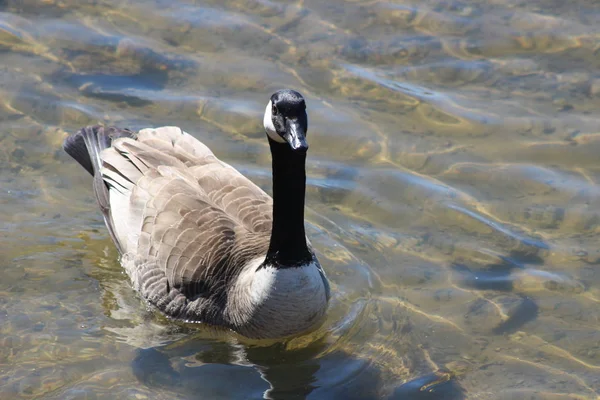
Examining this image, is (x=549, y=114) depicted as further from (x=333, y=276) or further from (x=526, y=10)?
(x=333, y=276)

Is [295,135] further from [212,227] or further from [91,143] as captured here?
[91,143]

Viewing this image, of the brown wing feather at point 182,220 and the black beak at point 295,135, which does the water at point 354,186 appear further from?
the black beak at point 295,135

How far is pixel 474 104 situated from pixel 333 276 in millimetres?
3311

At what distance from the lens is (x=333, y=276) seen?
25.7ft

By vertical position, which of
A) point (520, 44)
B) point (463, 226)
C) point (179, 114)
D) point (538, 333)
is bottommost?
point (538, 333)

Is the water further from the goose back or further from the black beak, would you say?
the black beak

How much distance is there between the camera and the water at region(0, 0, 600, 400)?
6.71 metres

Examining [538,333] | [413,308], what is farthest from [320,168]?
[538,333]

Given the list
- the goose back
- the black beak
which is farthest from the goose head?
the goose back

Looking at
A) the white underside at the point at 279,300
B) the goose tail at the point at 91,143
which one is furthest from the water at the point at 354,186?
the goose tail at the point at 91,143

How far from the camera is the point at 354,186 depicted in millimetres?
8812

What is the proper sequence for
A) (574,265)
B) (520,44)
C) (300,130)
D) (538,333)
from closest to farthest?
(300,130) → (538,333) → (574,265) → (520,44)

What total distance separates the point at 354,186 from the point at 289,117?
293 centimetres

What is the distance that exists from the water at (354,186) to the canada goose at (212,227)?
331 mm
